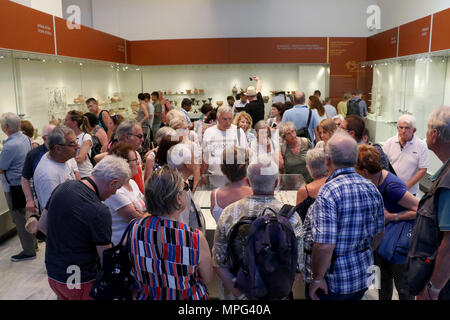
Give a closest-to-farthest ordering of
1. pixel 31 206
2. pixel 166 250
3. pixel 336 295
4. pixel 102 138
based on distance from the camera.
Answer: pixel 166 250
pixel 336 295
pixel 31 206
pixel 102 138

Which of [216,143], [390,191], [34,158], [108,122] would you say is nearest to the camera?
[390,191]

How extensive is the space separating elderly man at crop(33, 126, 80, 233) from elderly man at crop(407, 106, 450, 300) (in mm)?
2639

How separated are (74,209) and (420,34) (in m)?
7.82

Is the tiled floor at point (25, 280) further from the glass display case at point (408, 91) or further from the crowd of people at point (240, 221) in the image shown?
the glass display case at point (408, 91)

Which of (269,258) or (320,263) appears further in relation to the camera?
(320,263)

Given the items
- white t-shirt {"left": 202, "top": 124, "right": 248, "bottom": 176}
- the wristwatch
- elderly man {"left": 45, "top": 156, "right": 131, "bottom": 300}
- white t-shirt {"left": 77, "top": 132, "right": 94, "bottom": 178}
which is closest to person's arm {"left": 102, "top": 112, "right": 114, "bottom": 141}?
white t-shirt {"left": 77, "top": 132, "right": 94, "bottom": 178}

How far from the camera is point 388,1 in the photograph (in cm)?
1221

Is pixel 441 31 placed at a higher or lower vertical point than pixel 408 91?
higher

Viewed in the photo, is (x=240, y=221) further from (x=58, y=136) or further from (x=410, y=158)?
(x=410, y=158)

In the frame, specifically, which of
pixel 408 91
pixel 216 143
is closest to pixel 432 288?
pixel 216 143

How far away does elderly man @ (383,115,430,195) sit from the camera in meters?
4.11

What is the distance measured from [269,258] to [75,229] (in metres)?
1.13

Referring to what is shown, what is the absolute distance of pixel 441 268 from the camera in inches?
81.0

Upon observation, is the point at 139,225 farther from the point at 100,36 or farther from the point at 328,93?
the point at 328,93
